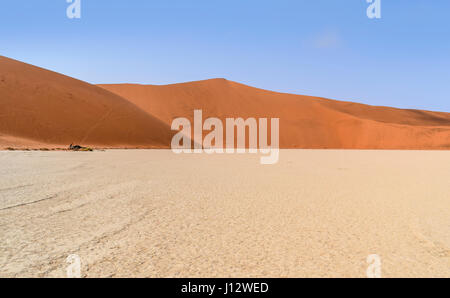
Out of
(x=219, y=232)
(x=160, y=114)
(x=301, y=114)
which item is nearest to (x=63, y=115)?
(x=160, y=114)

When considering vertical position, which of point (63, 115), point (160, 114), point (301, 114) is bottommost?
point (63, 115)

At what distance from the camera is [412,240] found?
3.72m

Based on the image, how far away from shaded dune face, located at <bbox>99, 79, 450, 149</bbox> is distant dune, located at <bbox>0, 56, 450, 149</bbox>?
0.15m

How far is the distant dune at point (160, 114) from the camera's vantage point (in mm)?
35125

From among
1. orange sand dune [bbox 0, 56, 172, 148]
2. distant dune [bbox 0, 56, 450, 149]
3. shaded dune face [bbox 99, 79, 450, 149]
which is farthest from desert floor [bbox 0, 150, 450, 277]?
shaded dune face [bbox 99, 79, 450, 149]

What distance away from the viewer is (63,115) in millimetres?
37469

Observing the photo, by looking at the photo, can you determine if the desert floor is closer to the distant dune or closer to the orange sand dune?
the distant dune

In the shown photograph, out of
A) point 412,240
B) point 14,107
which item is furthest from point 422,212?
point 14,107

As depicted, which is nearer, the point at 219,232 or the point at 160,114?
the point at 219,232

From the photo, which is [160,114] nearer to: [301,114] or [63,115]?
[63,115]

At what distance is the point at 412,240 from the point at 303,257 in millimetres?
1465

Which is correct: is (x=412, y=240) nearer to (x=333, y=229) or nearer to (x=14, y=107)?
(x=333, y=229)

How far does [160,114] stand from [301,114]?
26.3 metres

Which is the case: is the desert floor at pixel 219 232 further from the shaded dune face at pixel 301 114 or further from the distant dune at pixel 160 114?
the shaded dune face at pixel 301 114
